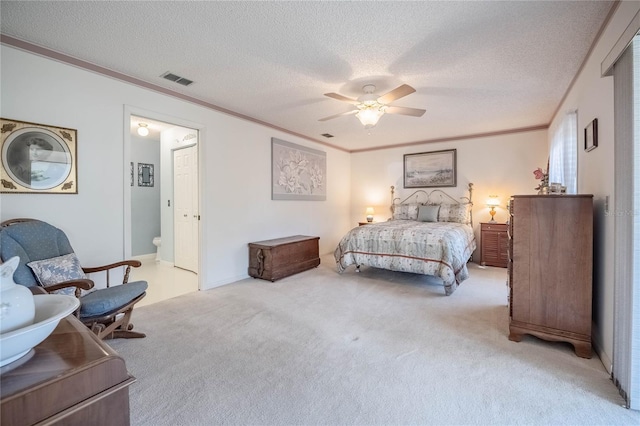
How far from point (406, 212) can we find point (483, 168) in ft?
5.71

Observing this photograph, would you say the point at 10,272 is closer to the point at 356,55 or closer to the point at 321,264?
the point at 356,55

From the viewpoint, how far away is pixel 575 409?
1.68 m

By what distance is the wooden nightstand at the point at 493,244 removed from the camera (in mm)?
5211

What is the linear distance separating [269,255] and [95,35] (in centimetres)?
314

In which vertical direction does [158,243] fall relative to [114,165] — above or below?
below

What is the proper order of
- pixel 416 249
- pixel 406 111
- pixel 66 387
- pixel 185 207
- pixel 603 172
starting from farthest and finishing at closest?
pixel 185 207
pixel 416 249
pixel 406 111
pixel 603 172
pixel 66 387

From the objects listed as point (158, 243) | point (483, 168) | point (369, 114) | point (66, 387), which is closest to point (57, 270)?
point (66, 387)

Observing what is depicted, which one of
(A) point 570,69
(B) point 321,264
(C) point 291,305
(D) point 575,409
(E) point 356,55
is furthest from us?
(B) point 321,264

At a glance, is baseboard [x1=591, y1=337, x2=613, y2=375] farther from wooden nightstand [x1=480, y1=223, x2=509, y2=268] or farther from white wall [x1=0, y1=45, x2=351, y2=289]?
white wall [x1=0, y1=45, x2=351, y2=289]

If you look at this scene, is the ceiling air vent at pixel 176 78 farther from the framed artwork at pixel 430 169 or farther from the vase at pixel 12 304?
the framed artwork at pixel 430 169

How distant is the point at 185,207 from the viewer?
5180 millimetres

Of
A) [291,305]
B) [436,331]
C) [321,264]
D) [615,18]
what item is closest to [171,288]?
[291,305]

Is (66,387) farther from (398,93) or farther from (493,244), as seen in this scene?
(493,244)

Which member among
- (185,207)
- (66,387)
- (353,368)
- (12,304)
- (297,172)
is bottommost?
(353,368)
